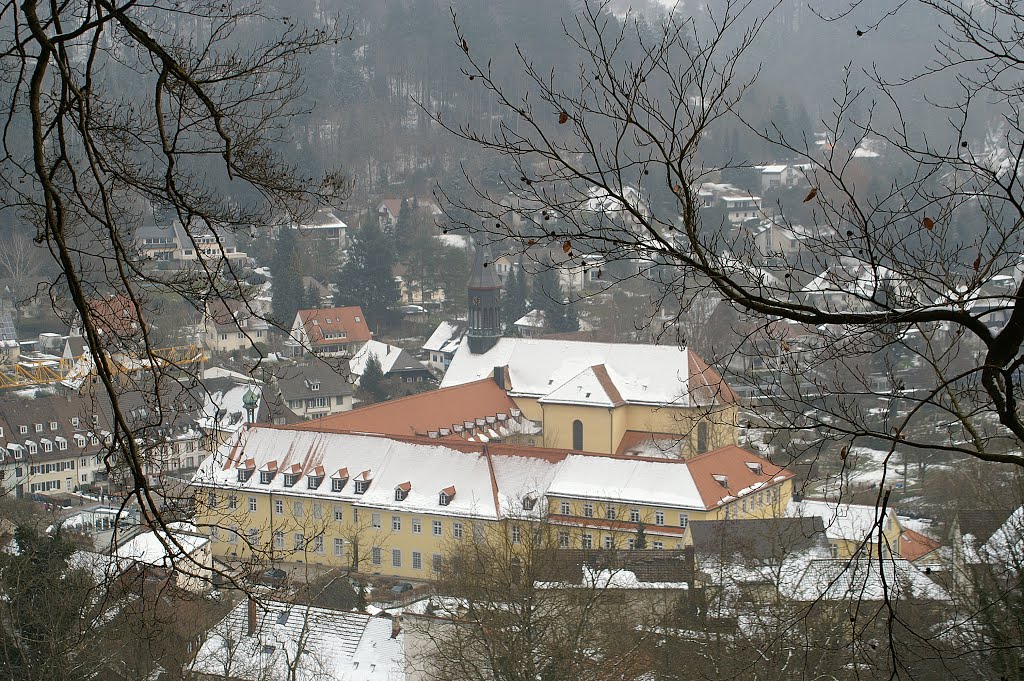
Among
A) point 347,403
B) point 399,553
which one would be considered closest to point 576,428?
point 399,553

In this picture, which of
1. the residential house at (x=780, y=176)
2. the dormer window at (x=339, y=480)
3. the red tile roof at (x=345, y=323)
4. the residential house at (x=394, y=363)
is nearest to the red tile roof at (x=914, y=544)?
the dormer window at (x=339, y=480)

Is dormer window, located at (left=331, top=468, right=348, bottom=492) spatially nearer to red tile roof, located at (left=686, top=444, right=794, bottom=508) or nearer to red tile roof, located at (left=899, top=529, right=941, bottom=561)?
red tile roof, located at (left=686, top=444, right=794, bottom=508)

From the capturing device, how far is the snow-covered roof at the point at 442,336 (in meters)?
47.7

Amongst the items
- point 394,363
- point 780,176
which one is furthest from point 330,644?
point 780,176

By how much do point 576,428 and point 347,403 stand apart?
1327cm

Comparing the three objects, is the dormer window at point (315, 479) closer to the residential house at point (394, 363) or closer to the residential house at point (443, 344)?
the residential house at point (394, 363)

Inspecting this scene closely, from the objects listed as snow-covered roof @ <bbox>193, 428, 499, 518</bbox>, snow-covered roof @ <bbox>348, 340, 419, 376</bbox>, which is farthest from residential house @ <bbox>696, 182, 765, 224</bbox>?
snow-covered roof @ <bbox>193, 428, 499, 518</bbox>

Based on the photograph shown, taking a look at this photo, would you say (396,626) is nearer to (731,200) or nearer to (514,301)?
(514,301)

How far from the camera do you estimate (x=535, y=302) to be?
51344mm

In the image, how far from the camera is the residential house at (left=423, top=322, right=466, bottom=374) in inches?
1850

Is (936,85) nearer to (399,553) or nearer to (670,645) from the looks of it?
(399,553)

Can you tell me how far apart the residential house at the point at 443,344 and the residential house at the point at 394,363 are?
91 centimetres

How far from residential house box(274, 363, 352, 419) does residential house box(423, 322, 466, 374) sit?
5.36 metres

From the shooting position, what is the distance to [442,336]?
4825 cm
